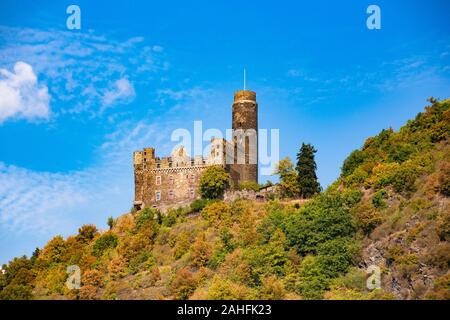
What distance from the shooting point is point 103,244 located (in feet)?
250

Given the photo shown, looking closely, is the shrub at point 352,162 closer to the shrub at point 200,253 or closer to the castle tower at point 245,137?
the castle tower at point 245,137

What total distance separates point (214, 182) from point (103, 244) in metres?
11.4

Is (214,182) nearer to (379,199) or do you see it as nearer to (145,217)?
(145,217)

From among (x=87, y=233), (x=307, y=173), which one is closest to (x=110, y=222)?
(x=87, y=233)

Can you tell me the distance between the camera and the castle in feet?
259

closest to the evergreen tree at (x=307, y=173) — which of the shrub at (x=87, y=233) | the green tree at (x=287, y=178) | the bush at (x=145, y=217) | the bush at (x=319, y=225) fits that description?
the green tree at (x=287, y=178)

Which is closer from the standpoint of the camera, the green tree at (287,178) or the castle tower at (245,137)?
the green tree at (287,178)

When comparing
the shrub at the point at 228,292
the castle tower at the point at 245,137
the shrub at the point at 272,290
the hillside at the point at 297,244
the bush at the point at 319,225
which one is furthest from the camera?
the castle tower at the point at 245,137

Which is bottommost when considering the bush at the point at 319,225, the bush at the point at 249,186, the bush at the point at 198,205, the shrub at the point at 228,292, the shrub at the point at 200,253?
the shrub at the point at 228,292

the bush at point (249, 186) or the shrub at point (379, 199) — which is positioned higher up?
the bush at point (249, 186)

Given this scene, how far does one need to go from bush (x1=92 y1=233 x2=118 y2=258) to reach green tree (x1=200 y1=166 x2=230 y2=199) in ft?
29.5

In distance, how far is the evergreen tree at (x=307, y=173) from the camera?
2904 inches

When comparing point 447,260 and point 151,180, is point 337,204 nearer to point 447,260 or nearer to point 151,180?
point 447,260
